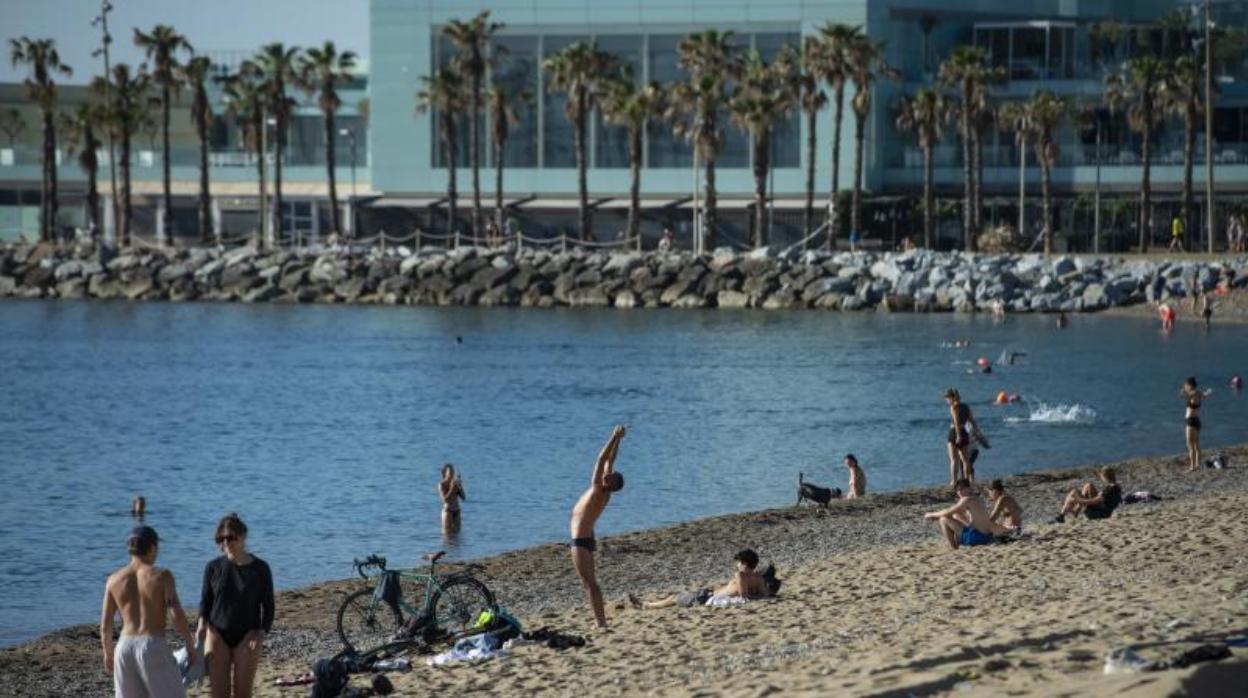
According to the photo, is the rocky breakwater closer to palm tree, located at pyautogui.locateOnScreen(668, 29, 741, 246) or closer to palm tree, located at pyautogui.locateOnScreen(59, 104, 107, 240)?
palm tree, located at pyautogui.locateOnScreen(59, 104, 107, 240)

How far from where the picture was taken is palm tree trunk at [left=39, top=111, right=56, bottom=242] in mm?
104000

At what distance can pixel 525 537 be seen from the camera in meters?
30.8

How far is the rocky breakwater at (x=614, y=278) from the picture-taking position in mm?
83688

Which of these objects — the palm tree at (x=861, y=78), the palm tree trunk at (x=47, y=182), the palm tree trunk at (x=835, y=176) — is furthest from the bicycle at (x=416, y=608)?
the palm tree trunk at (x=47, y=182)

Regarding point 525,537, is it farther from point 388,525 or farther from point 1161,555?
point 1161,555

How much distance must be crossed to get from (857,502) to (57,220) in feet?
293

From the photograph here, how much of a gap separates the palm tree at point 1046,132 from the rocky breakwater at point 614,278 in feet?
15.6

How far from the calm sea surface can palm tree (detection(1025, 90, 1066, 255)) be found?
12487 mm

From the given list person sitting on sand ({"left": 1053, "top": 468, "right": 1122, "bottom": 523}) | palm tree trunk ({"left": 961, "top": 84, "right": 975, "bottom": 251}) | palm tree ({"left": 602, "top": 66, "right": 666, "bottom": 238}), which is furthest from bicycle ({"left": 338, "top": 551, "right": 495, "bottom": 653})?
palm tree ({"left": 602, "top": 66, "right": 666, "bottom": 238})

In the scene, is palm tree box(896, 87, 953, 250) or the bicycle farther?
palm tree box(896, 87, 953, 250)

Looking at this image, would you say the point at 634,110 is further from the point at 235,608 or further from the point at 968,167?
the point at 235,608

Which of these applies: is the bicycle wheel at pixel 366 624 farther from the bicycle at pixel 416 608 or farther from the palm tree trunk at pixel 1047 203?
the palm tree trunk at pixel 1047 203

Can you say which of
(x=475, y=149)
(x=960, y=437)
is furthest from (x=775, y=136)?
(x=960, y=437)

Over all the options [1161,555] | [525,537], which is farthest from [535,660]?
[525,537]
